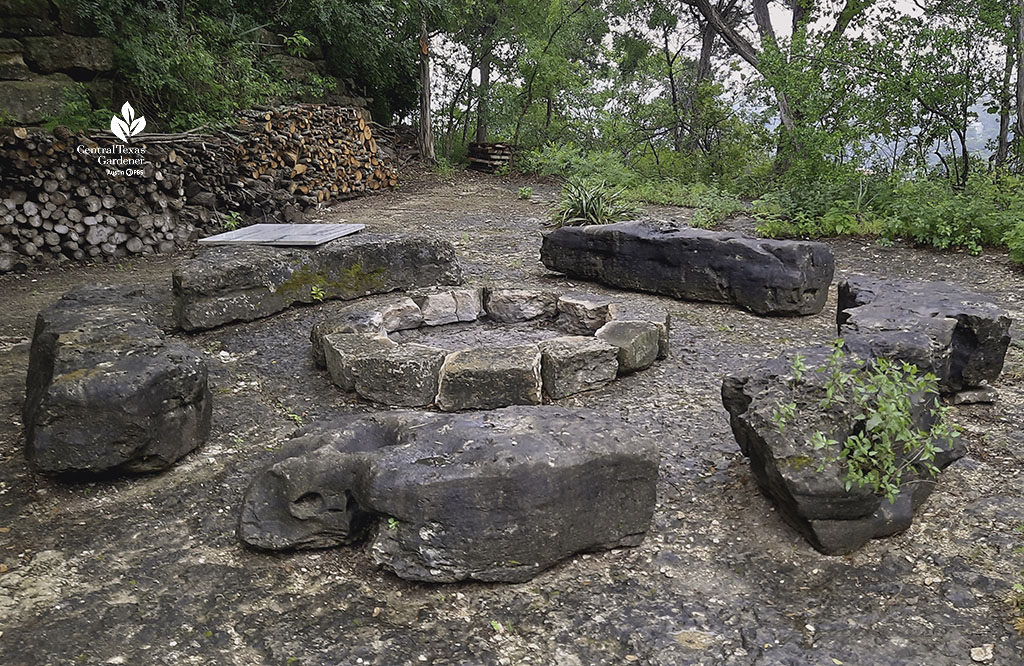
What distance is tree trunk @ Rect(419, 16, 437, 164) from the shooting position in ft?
47.0

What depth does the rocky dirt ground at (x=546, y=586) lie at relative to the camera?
243cm

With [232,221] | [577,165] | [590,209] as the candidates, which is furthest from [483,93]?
[232,221]

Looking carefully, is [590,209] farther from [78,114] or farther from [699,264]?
[78,114]

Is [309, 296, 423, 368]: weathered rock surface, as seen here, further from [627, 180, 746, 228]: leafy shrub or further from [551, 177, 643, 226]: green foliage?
[627, 180, 746, 228]: leafy shrub

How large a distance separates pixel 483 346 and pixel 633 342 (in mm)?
1010

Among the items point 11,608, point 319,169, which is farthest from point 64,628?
point 319,169

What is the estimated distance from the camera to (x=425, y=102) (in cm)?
1472

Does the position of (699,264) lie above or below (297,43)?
below

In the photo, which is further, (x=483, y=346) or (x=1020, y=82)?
(x=1020, y=82)

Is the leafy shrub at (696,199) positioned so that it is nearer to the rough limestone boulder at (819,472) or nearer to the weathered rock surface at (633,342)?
the weathered rock surface at (633,342)

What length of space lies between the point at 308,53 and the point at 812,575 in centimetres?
1314

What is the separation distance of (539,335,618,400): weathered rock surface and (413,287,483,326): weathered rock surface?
4.95ft

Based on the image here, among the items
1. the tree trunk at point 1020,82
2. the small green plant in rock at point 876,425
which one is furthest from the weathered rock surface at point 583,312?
the tree trunk at point 1020,82

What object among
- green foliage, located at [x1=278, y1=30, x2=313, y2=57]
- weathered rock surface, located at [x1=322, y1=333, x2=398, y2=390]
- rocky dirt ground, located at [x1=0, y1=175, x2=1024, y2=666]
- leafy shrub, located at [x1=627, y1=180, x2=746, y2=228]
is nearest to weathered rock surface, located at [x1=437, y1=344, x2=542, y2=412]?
weathered rock surface, located at [x1=322, y1=333, x2=398, y2=390]
